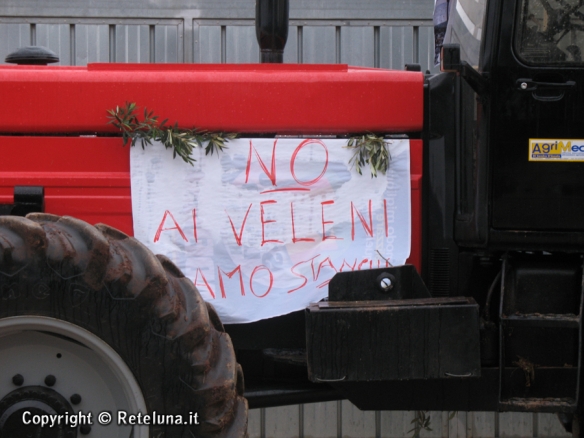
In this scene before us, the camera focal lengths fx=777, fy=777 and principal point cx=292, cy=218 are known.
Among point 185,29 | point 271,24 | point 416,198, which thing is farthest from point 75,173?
point 185,29

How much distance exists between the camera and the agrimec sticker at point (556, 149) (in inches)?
111

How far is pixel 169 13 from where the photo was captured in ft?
20.3

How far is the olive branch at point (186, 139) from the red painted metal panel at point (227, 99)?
38 mm

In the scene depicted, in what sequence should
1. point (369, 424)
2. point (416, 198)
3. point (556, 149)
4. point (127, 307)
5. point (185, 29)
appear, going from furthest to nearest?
1. point (185, 29)
2. point (369, 424)
3. point (416, 198)
4. point (556, 149)
5. point (127, 307)

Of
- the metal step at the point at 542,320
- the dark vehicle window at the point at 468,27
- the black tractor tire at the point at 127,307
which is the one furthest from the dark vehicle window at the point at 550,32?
the black tractor tire at the point at 127,307

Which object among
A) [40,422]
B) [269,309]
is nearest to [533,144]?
[269,309]

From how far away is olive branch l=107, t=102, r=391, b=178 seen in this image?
296 centimetres

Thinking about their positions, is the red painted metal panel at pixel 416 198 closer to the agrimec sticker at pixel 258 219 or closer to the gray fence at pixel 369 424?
the agrimec sticker at pixel 258 219

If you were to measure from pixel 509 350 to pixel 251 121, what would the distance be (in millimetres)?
1309

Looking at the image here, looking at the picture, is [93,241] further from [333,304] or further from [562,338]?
[562,338]

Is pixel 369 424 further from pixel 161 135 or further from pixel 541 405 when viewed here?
pixel 161 135

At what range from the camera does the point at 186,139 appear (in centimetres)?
297

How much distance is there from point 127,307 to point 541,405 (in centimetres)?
153

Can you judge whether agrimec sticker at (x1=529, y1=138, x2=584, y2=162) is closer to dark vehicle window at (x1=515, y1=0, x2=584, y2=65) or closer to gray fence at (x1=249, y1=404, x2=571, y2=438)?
dark vehicle window at (x1=515, y1=0, x2=584, y2=65)
